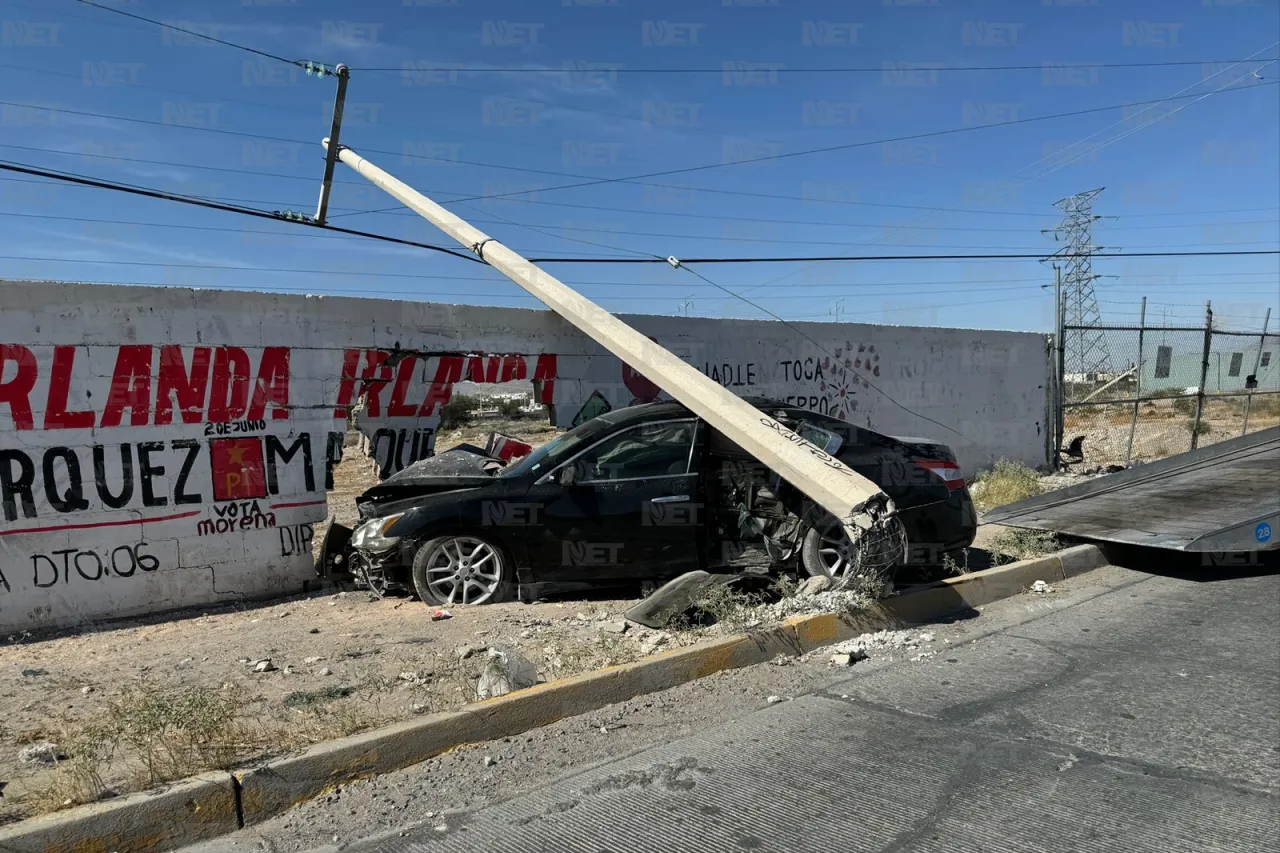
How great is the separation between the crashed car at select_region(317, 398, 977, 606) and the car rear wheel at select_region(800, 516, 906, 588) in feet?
0.04

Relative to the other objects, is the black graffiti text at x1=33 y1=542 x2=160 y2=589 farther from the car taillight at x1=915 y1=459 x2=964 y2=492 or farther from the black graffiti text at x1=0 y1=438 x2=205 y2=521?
the car taillight at x1=915 y1=459 x2=964 y2=492

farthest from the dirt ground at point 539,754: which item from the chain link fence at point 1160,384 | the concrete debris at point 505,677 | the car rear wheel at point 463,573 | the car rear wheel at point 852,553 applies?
the chain link fence at point 1160,384

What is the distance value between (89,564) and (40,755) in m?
3.47

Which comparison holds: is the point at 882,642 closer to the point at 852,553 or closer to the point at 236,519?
the point at 852,553

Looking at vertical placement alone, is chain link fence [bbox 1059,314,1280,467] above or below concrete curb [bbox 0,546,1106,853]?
above

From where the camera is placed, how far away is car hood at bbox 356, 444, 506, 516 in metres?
7.17

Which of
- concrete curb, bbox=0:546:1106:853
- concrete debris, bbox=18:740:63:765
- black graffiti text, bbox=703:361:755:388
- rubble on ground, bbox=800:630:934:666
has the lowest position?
concrete debris, bbox=18:740:63:765

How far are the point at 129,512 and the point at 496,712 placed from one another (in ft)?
14.8

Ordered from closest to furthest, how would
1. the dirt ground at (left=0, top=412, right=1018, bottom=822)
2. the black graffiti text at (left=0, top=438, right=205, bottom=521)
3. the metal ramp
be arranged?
the dirt ground at (left=0, top=412, right=1018, bottom=822), the black graffiti text at (left=0, top=438, right=205, bottom=521), the metal ramp

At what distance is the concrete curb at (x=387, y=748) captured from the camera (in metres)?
3.34

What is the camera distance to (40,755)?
403 cm

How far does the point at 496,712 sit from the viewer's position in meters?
4.37

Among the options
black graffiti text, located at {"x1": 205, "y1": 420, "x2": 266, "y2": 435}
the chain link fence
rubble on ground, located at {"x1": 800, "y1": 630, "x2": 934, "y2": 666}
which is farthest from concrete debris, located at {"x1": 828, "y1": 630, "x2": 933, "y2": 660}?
the chain link fence

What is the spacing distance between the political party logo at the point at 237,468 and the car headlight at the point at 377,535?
1.45 metres
